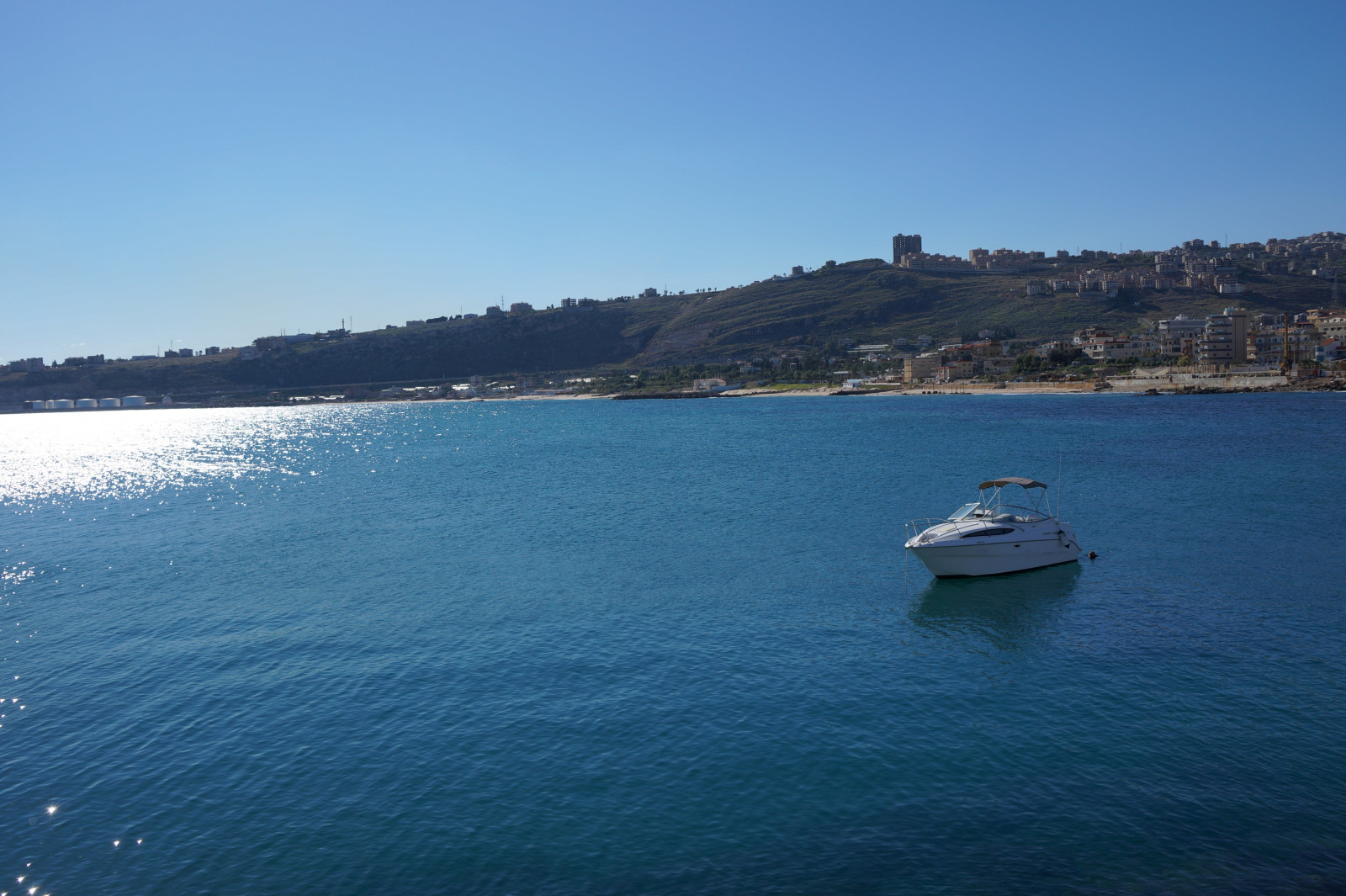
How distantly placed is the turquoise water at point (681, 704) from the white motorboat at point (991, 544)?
70cm

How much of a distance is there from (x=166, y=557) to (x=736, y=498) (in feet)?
94.0

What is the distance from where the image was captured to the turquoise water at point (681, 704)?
14.1m

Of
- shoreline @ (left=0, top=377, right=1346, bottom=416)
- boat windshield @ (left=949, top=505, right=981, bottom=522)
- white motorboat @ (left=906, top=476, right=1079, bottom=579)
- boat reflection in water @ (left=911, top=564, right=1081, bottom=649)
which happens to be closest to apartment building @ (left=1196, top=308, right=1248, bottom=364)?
shoreline @ (left=0, top=377, right=1346, bottom=416)

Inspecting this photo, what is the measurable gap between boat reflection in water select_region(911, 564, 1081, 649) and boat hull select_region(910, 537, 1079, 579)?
259 millimetres

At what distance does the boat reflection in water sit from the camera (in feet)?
82.2

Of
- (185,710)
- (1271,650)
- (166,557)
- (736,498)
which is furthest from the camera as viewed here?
(736,498)

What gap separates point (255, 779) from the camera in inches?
671

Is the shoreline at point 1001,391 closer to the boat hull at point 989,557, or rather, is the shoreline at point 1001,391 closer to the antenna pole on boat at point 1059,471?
the antenna pole on boat at point 1059,471

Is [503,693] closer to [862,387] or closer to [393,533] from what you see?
[393,533]

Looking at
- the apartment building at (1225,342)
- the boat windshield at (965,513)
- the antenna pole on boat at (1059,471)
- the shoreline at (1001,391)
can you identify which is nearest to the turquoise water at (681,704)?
the antenna pole on boat at (1059,471)

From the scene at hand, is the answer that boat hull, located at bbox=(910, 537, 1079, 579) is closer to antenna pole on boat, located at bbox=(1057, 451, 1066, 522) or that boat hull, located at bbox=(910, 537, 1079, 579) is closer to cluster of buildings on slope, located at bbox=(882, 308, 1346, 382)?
antenna pole on boat, located at bbox=(1057, 451, 1066, 522)

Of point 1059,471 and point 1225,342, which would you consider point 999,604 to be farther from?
point 1225,342

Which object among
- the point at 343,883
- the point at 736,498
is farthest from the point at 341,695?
the point at 736,498

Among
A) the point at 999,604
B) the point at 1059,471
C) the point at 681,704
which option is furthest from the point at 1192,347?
the point at 681,704
